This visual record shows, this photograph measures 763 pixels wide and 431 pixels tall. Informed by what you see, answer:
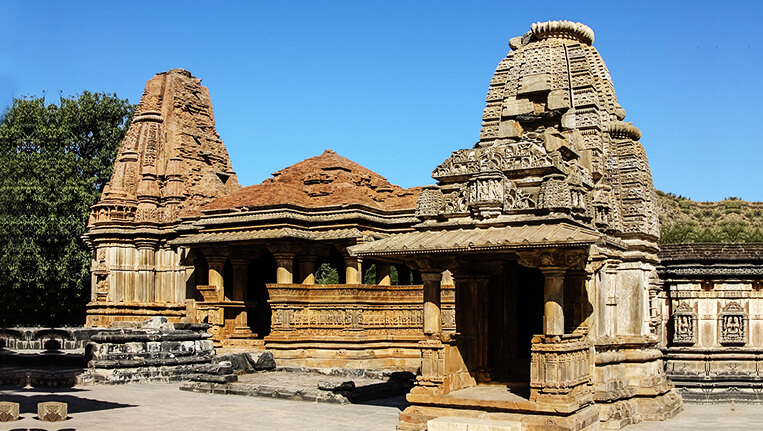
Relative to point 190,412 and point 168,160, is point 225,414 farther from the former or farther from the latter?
point 168,160

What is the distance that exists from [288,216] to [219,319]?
392 cm

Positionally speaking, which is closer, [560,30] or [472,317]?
[472,317]

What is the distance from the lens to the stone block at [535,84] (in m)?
13.5

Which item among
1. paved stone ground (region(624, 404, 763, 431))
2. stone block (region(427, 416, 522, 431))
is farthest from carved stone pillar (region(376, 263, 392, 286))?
stone block (region(427, 416, 522, 431))

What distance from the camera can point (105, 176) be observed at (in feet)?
116

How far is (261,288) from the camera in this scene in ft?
92.0

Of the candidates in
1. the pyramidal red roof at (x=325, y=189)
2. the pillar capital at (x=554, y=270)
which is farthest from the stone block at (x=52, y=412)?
the pyramidal red roof at (x=325, y=189)

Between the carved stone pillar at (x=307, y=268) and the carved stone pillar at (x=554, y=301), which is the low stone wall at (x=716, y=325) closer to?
the carved stone pillar at (x=554, y=301)

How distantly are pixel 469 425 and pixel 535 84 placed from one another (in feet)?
19.8

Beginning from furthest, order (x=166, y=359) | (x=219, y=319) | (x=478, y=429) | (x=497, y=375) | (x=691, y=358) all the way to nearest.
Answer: (x=219, y=319) < (x=166, y=359) < (x=691, y=358) < (x=497, y=375) < (x=478, y=429)

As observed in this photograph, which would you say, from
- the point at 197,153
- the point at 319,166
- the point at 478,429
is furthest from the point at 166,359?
the point at 197,153

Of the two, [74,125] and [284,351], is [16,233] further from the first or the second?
[284,351]

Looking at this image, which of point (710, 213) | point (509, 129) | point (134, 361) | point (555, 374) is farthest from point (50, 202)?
point (710, 213)

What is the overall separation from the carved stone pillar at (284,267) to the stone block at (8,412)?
1110 centimetres
